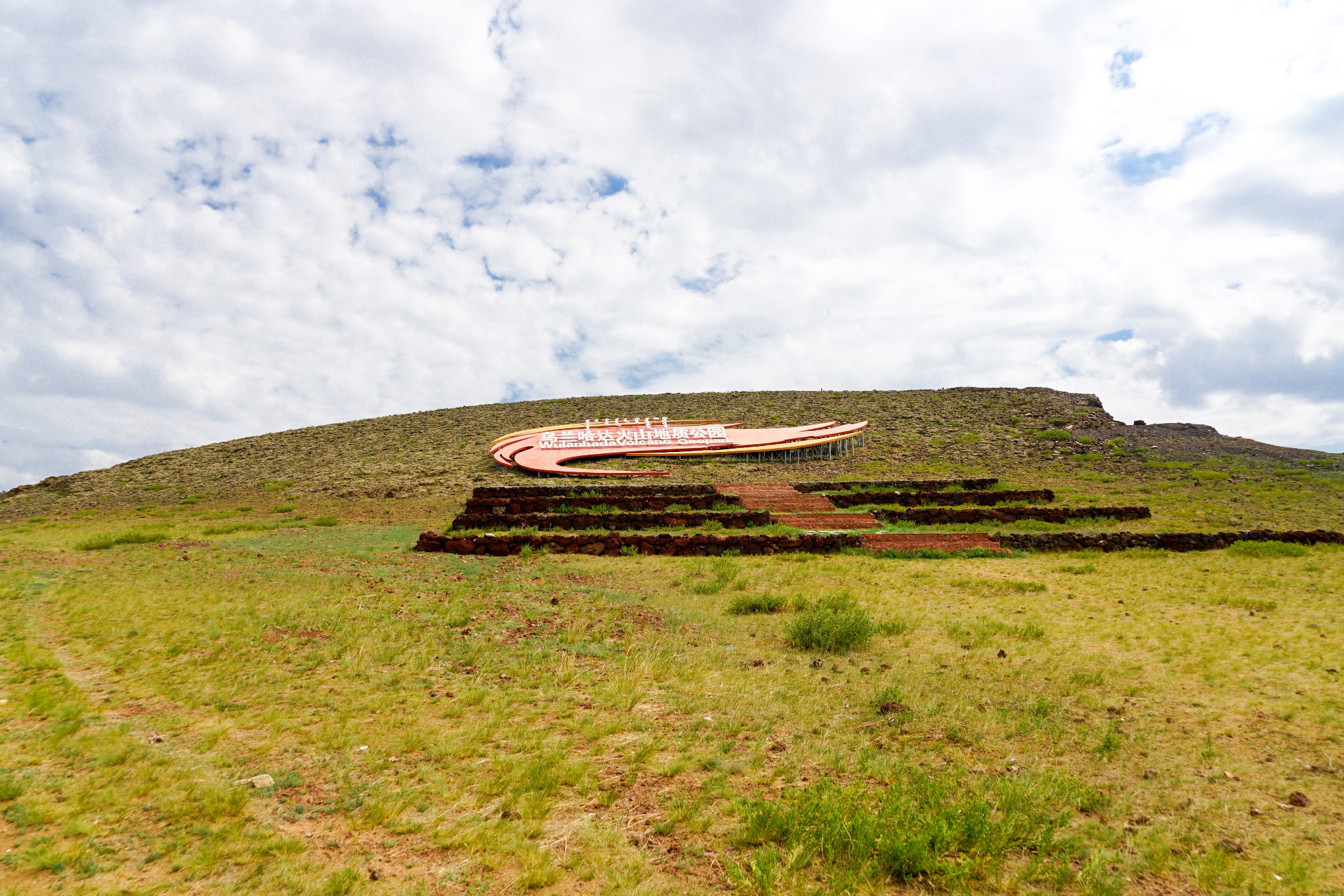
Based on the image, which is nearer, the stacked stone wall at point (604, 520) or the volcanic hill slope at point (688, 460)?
the stacked stone wall at point (604, 520)

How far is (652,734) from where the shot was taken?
280 inches

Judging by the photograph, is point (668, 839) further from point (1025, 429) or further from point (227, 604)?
point (1025, 429)

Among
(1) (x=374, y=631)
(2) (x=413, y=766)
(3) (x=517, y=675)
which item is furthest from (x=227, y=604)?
(2) (x=413, y=766)

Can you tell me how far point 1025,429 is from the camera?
49.8 metres

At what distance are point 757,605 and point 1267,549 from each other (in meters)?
17.2

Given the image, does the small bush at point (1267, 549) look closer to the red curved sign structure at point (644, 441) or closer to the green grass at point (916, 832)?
the green grass at point (916, 832)

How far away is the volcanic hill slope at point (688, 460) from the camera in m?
36.4

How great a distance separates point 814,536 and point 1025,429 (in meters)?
36.7

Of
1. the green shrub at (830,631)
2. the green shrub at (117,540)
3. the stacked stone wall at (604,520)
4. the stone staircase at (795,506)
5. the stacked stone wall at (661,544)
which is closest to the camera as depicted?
the green shrub at (830,631)

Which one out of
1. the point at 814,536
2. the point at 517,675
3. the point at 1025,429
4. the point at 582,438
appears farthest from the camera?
the point at 1025,429

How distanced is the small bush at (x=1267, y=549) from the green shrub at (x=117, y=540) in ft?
106

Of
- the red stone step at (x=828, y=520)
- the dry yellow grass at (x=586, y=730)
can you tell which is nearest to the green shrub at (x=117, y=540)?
the dry yellow grass at (x=586, y=730)

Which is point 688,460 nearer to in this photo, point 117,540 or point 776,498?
point 776,498

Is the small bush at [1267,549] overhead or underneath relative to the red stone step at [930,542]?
underneath
